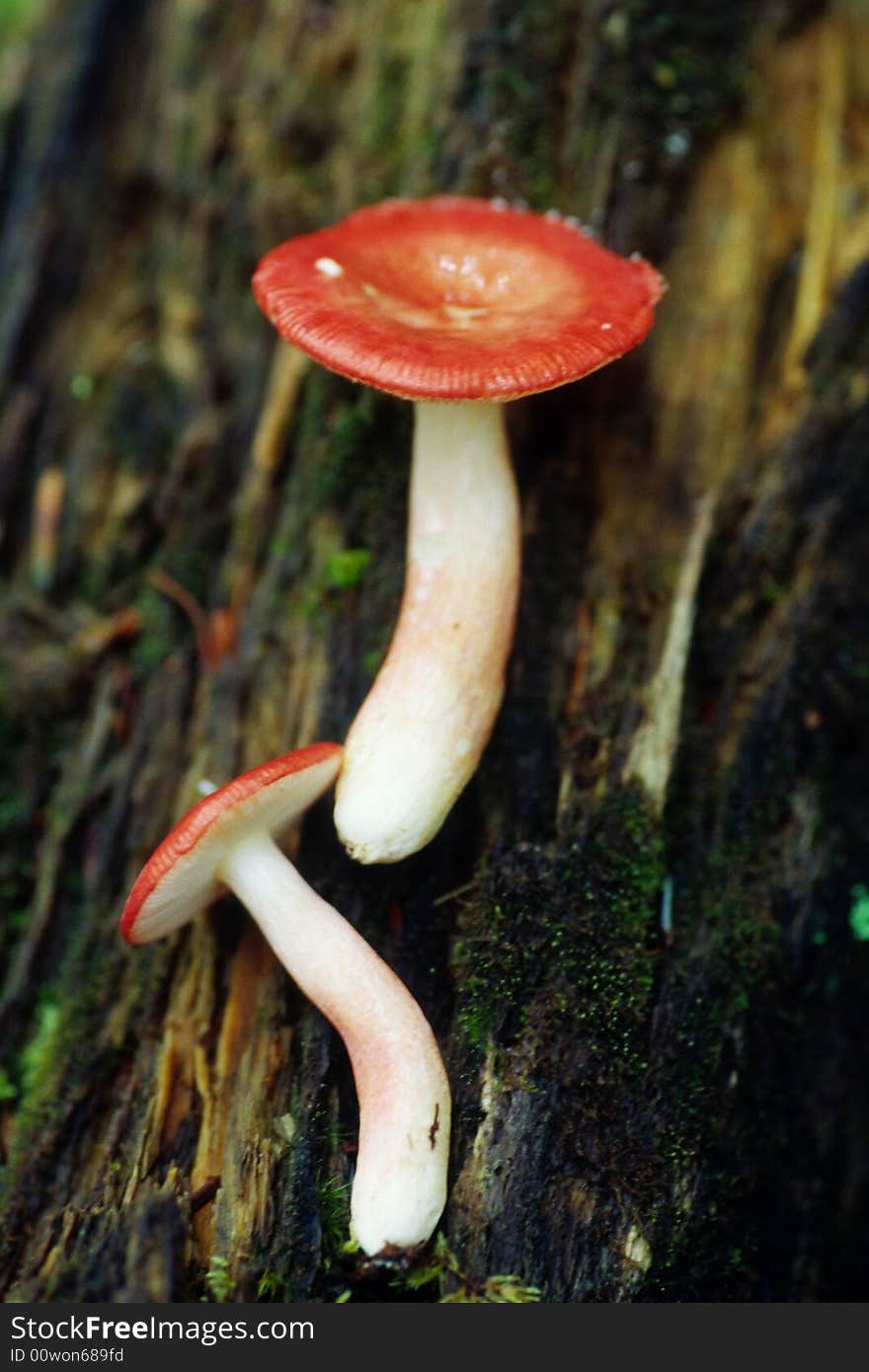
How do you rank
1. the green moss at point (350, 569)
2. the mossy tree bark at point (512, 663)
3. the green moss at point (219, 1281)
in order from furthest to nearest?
the green moss at point (350, 569), the mossy tree bark at point (512, 663), the green moss at point (219, 1281)

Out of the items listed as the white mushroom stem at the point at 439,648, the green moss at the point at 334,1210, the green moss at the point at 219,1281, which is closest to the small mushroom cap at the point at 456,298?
the white mushroom stem at the point at 439,648

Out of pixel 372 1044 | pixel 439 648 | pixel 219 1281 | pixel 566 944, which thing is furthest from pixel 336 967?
pixel 439 648

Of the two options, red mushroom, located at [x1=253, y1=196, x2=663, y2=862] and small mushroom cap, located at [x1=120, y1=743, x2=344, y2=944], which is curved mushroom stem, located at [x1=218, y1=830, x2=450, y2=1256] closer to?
small mushroom cap, located at [x1=120, y1=743, x2=344, y2=944]

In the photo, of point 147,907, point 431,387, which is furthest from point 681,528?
point 147,907

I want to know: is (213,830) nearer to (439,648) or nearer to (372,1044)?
(372,1044)

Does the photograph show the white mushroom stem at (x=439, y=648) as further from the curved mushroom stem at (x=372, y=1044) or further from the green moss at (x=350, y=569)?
the green moss at (x=350, y=569)

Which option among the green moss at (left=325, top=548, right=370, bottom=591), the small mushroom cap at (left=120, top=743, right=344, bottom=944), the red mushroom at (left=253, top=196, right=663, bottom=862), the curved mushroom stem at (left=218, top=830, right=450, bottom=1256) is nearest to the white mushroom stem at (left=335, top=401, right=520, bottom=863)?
the red mushroom at (left=253, top=196, right=663, bottom=862)
